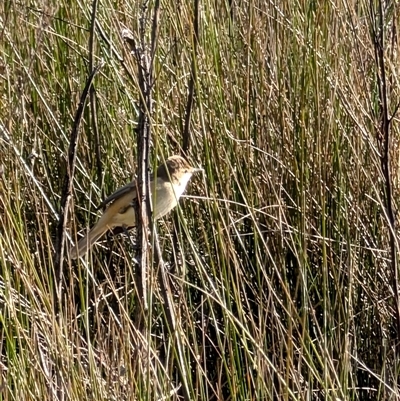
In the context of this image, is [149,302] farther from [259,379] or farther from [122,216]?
[122,216]

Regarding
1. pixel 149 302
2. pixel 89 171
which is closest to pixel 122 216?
Result: pixel 89 171

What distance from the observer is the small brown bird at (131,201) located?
2652 millimetres

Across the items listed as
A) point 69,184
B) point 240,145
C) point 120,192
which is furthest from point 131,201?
point 69,184

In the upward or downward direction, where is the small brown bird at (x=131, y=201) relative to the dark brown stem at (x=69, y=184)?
downward

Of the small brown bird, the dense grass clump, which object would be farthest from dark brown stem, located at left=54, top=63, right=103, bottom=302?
the small brown bird

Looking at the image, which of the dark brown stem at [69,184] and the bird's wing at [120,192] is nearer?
the dark brown stem at [69,184]

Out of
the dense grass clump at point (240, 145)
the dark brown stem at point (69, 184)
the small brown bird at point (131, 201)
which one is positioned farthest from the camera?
the small brown bird at point (131, 201)

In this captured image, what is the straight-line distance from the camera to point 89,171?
304cm

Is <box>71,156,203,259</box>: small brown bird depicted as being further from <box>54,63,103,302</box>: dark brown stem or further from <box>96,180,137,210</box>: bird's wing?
<box>54,63,103,302</box>: dark brown stem

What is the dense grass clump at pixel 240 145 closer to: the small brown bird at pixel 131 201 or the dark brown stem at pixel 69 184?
the small brown bird at pixel 131 201

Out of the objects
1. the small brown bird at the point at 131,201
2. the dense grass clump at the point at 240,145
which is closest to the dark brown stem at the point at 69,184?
the dense grass clump at the point at 240,145

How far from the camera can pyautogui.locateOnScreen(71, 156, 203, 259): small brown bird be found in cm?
265

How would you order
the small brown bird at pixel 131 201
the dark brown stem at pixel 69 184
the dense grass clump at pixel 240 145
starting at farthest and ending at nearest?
1. the small brown bird at pixel 131 201
2. the dense grass clump at pixel 240 145
3. the dark brown stem at pixel 69 184

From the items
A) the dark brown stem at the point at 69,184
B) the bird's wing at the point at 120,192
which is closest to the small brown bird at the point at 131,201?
the bird's wing at the point at 120,192
